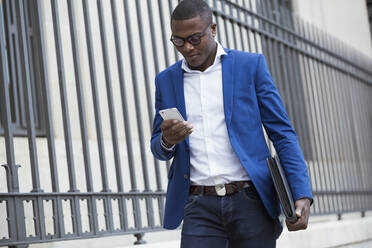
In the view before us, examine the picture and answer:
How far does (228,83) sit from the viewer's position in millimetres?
3189

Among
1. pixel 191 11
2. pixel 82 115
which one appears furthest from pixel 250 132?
pixel 82 115

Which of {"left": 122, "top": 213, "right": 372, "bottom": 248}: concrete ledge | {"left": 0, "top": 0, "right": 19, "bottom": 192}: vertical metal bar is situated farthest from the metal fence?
{"left": 122, "top": 213, "right": 372, "bottom": 248}: concrete ledge

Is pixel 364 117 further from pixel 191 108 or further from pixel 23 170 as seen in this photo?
pixel 191 108

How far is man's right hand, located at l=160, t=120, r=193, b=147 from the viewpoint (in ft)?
9.50

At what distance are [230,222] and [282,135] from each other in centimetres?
44

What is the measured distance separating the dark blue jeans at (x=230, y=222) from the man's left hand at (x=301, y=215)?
16 cm

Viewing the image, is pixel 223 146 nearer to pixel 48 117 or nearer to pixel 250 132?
pixel 250 132

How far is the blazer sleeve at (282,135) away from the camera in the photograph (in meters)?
3.07

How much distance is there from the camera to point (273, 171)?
9.95 ft

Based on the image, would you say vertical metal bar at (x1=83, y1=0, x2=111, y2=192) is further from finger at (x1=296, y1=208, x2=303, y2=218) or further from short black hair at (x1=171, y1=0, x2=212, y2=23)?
finger at (x1=296, y1=208, x2=303, y2=218)

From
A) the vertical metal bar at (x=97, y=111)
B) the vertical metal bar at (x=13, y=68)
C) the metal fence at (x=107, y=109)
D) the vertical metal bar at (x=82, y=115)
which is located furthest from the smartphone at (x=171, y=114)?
the vertical metal bar at (x=13, y=68)

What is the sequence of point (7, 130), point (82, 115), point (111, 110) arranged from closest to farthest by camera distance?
point (7, 130) → point (82, 115) → point (111, 110)

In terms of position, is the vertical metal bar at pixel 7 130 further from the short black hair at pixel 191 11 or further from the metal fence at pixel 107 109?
the short black hair at pixel 191 11

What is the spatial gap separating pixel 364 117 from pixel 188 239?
696cm
